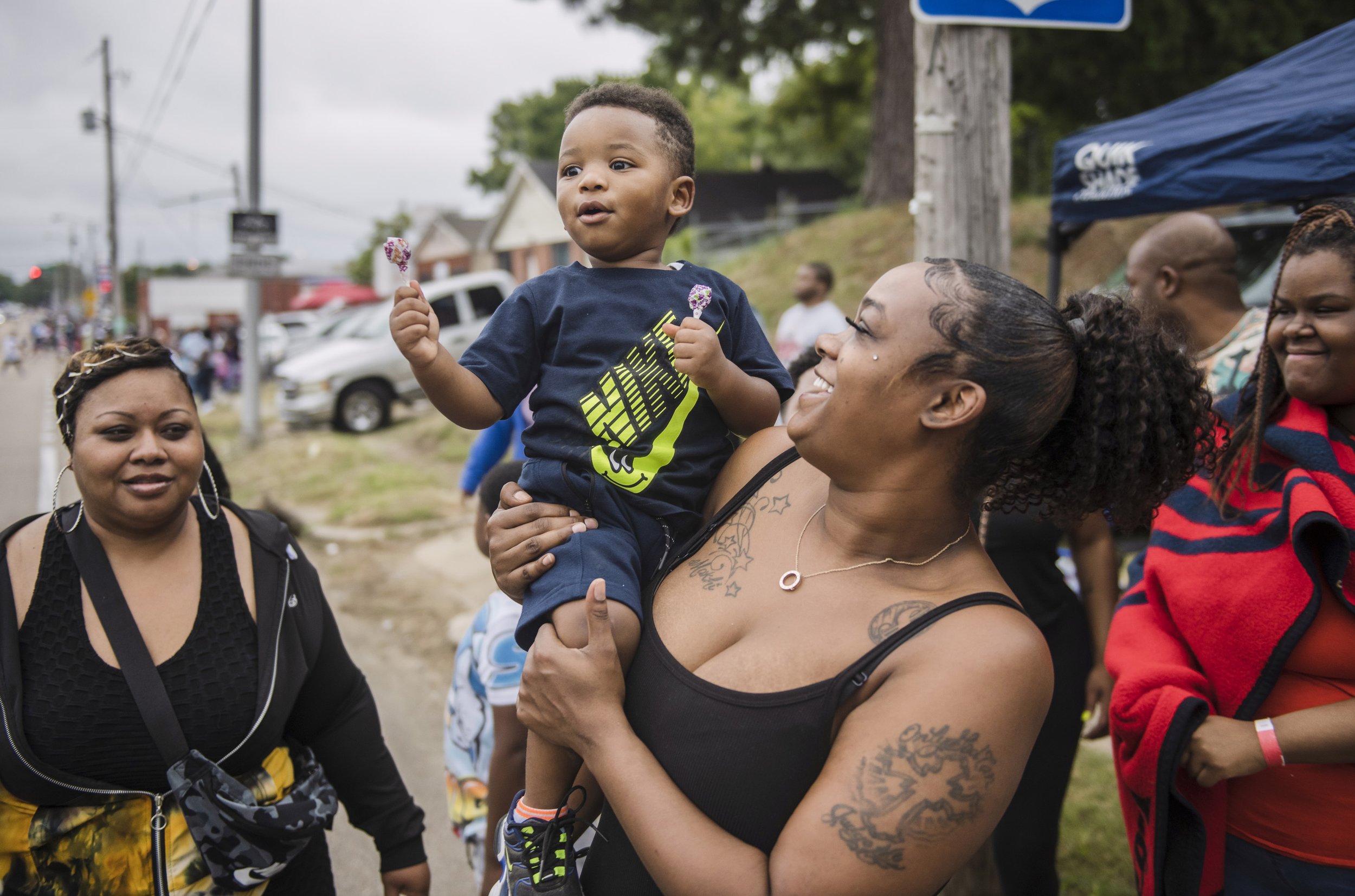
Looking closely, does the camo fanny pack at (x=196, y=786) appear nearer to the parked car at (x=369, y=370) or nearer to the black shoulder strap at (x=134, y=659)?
the black shoulder strap at (x=134, y=659)

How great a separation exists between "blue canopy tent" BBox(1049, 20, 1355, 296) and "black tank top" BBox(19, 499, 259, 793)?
3785mm

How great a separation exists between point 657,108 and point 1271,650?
176 centimetres

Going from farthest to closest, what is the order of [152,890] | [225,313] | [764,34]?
[225,313], [764,34], [152,890]

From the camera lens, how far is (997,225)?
2.89 meters

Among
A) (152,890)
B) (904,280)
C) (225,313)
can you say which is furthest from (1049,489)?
(225,313)

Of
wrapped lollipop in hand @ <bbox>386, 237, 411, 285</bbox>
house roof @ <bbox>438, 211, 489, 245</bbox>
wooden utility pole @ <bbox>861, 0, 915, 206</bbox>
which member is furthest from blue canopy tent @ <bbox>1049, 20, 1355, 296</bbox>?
house roof @ <bbox>438, 211, 489, 245</bbox>

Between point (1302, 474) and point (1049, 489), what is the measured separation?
588 mm

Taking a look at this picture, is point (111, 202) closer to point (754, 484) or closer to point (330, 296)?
point (330, 296)

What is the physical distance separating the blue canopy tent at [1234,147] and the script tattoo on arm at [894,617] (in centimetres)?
273

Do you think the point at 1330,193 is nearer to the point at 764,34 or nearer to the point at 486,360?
the point at 486,360

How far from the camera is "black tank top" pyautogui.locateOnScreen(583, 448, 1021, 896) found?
1.51 metres

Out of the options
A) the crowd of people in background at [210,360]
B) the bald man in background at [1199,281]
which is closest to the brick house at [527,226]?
the crowd of people in background at [210,360]

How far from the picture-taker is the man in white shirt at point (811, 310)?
758 centimetres

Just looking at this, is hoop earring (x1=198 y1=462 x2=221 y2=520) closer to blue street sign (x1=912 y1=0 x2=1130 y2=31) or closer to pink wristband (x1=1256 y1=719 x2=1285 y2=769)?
blue street sign (x1=912 y1=0 x2=1130 y2=31)
